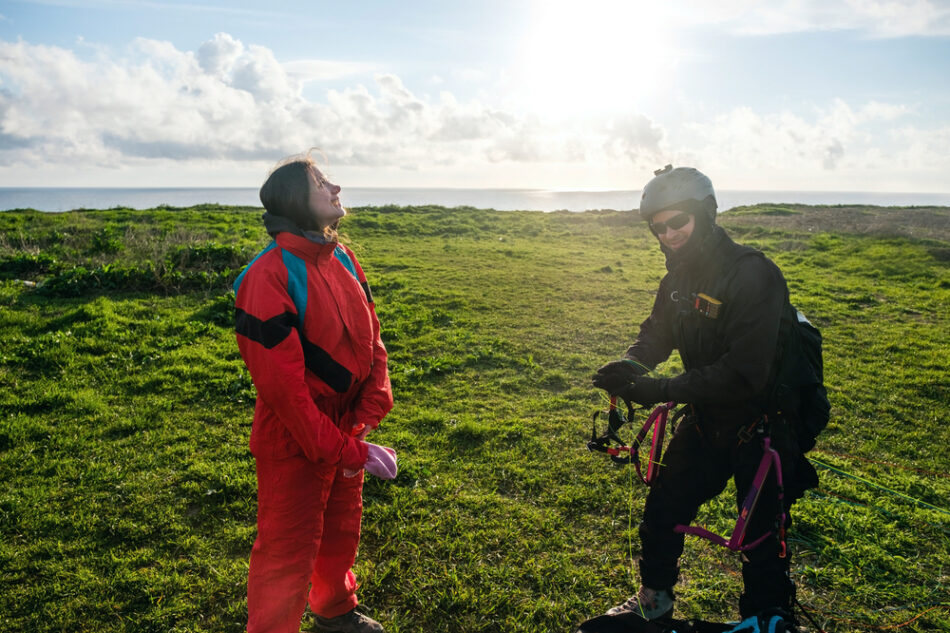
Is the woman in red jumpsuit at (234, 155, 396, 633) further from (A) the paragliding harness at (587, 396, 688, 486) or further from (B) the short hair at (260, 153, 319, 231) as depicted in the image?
(A) the paragliding harness at (587, 396, 688, 486)

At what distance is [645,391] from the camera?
10.2ft

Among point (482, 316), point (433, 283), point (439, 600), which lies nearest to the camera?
point (439, 600)

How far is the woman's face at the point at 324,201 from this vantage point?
2684mm

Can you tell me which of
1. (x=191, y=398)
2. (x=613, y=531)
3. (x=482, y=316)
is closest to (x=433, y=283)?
(x=482, y=316)

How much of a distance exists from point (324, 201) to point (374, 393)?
1.13 meters

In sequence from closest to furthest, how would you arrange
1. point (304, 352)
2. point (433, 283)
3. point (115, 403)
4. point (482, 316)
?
point (304, 352) → point (115, 403) → point (482, 316) → point (433, 283)

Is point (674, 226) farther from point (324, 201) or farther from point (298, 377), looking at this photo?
point (298, 377)

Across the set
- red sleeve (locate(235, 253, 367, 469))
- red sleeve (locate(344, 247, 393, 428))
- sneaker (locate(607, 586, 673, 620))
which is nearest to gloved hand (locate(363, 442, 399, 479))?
red sleeve (locate(344, 247, 393, 428))

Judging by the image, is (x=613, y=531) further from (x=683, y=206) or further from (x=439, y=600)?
(x=683, y=206)

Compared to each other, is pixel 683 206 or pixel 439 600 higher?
pixel 683 206

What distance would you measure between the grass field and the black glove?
1708mm

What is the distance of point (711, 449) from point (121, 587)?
424 centimetres

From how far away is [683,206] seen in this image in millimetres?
3080

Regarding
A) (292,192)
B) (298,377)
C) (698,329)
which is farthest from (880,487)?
(292,192)
